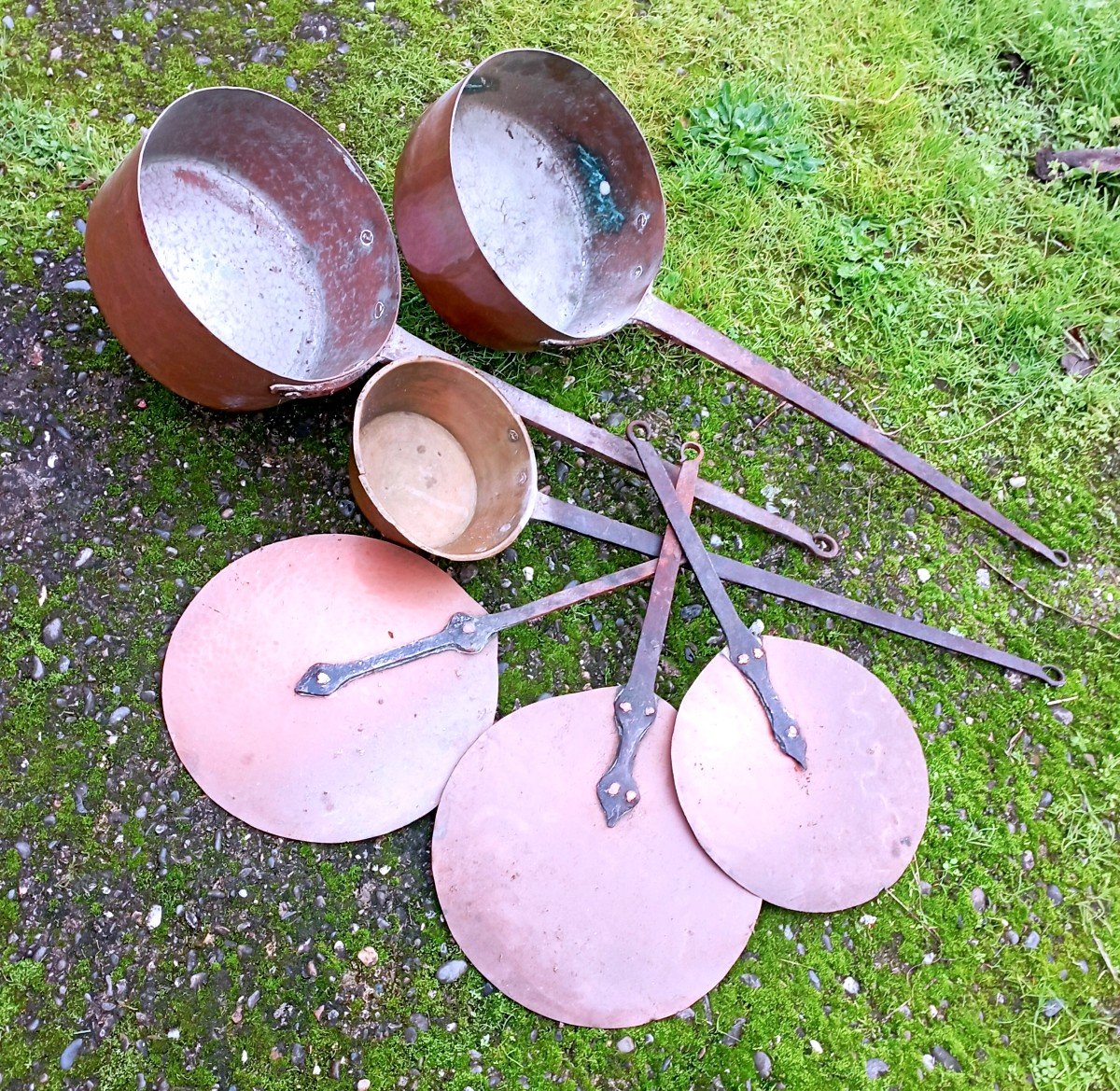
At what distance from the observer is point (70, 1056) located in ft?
6.25

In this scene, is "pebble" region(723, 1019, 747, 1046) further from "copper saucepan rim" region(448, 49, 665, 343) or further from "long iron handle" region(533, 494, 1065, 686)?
"copper saucepan rim" region(448, 49, 665, 343)

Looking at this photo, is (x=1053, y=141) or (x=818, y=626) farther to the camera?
(x=1053, y=141)

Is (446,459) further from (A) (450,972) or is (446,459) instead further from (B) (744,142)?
(B) (744,142)

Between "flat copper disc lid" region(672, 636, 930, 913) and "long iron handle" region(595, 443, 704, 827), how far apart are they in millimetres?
101

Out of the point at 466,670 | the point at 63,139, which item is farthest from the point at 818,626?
the point at 63,139

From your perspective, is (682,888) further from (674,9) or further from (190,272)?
(674,9)

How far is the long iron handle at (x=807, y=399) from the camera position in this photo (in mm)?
2467

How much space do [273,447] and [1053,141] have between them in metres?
2.84

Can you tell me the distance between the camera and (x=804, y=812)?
2252mm

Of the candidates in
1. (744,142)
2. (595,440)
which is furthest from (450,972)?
(744,142)

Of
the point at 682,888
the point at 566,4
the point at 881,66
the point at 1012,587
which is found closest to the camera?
the point at 682,888

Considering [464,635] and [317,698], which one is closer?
[317,698]

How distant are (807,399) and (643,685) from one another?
926mm

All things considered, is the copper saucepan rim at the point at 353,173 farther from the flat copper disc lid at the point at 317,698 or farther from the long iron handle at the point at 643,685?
the long iron handle at the point at 643,685
